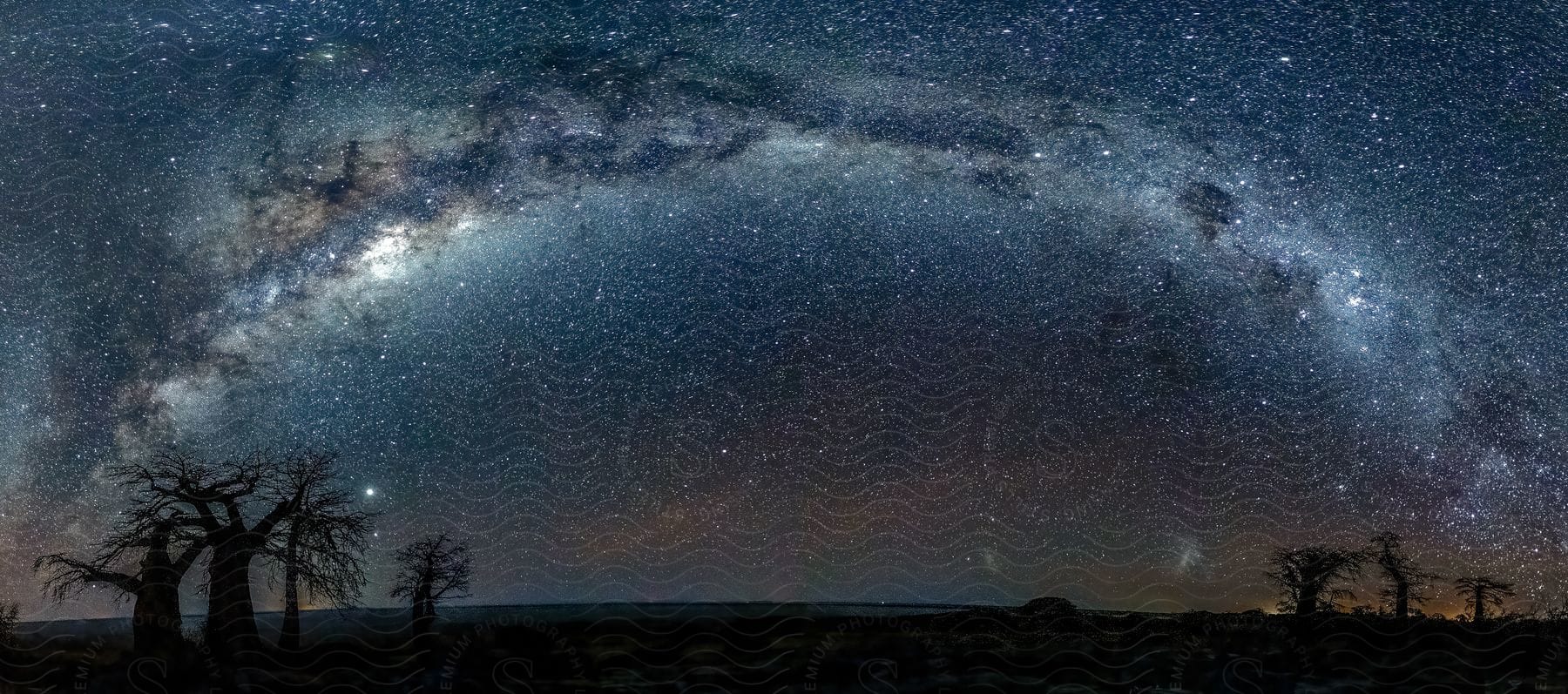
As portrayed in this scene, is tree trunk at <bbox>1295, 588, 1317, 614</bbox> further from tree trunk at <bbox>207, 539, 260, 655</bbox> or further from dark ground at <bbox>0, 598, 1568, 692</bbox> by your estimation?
tree trunk at <bbox>207, 539, 260, 655</bbox>

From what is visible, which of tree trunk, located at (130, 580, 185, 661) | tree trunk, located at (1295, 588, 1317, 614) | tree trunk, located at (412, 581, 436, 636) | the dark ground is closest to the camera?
the dark ground

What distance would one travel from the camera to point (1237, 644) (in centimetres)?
1744

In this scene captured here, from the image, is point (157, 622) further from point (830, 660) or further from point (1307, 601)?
point (1307, 601)

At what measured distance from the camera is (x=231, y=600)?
19.4m

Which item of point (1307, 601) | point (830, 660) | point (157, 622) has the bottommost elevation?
point (1307, 601)

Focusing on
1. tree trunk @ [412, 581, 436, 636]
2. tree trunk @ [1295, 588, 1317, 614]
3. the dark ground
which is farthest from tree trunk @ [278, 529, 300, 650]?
tree trunk @ [1295, 588, 1317, 614]

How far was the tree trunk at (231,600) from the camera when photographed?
741 inches

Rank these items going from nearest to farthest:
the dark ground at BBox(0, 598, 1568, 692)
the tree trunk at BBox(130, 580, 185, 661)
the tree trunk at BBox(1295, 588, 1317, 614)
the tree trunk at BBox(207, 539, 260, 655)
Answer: the dark ground at BBox(0, 598, 1568, 692) < the tree trunk at BBox(130, 580, 185, 661) < the tree trunk at BBox(207, 539, 260, 655) < the tree trunk at BBox(1295, 588, 1317, 614)

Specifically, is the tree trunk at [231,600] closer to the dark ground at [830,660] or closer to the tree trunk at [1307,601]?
the dark ground at [830,660]

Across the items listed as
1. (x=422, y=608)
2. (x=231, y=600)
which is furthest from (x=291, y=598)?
(x=422, y=608)

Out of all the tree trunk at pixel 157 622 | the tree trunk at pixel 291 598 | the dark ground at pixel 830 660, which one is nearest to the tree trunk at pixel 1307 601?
the dark ground at pixel 830 660

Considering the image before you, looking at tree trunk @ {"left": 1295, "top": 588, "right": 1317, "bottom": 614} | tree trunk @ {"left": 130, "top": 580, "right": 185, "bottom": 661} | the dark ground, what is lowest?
tree trunk @ {"left": 1295, "top": 588, "right": 1317, "bottom": 614}

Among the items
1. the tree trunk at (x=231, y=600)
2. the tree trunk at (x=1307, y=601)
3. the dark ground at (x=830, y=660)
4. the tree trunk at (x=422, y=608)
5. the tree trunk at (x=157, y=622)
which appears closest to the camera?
the dark ground at (x=830, y=660)

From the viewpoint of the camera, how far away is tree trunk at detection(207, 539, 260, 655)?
61.7 ft
